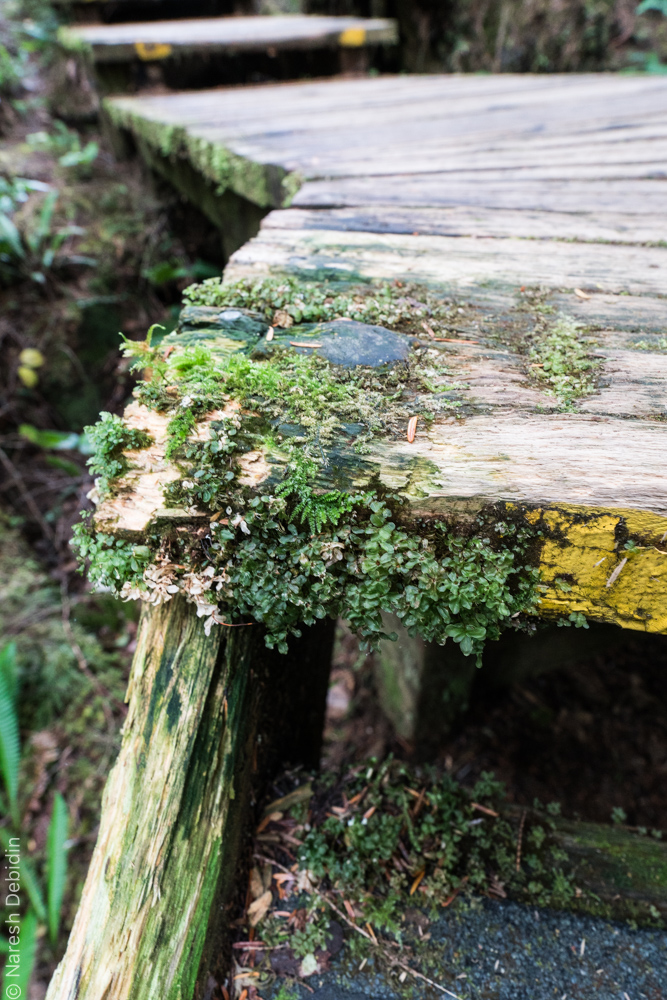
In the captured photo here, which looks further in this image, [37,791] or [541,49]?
[541,49]

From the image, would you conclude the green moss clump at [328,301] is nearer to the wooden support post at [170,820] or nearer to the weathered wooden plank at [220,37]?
the wooden support post at [170,820]

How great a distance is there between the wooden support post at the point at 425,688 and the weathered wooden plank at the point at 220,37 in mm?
4948

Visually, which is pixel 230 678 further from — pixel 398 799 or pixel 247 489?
pixel 398 799

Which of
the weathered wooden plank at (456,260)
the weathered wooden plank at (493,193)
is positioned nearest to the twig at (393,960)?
the weathered wooden plank at (456,260)

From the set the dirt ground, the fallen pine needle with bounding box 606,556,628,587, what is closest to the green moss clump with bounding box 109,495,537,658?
the fallen pine needle with bounding box 606,556,628,587

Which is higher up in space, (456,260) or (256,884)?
(456,260)

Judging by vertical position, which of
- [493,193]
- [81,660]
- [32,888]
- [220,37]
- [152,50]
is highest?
[220,37]

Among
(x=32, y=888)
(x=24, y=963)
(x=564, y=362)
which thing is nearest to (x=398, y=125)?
(x=564, y=362)

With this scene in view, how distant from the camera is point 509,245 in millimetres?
2025

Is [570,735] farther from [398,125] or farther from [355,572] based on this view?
[398,125]

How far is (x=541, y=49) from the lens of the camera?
21.0ft

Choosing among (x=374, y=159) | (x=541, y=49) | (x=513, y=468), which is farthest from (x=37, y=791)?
(x=541, y=49)

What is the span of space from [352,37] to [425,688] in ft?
17.8

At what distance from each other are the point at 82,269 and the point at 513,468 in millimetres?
4513
